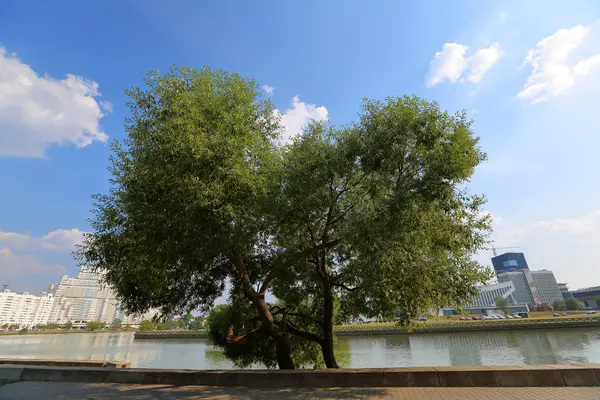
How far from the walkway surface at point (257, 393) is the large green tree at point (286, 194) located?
293 cm

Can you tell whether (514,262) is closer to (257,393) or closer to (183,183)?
(257,393)

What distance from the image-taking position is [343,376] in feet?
27.5

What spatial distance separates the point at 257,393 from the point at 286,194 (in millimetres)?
5437

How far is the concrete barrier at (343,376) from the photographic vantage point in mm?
7410

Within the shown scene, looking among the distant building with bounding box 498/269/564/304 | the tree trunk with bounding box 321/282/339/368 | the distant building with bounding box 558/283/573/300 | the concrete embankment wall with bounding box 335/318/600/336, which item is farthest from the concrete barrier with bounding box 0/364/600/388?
the distant building with bounding box 558/283/573/300

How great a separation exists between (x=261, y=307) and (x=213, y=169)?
17.3 feet

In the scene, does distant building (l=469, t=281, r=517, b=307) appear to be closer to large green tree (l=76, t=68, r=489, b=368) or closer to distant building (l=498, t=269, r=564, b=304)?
distant building (l=498, t=269, r=564, b=304)

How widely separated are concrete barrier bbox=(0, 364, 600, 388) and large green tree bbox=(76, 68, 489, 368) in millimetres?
2552

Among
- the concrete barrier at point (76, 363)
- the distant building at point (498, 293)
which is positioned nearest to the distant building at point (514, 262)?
the distant building at point (498, 293)

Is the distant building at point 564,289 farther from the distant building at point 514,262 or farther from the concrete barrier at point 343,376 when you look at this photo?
the concrete barrier at point 343,376

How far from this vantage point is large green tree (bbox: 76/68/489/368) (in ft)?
28.6

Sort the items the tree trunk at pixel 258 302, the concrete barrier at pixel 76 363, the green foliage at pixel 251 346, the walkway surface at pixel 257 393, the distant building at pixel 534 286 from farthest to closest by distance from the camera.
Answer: the distant building at pixel 534 286 < the green foliage at pixel 251 346 < the concrete barrier at pixel 76 363 < the tree trunk at pixel 258 302 < the walkway surface at pixel 257 393

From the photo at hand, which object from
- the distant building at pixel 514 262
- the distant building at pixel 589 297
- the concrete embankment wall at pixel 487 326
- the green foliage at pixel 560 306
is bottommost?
the concrete embankment wall at pixel 487 326

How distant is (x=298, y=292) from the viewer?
14.6 meters
